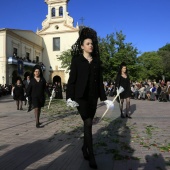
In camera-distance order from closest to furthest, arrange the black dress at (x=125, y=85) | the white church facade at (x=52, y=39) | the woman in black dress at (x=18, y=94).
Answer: the black dress at (x=125, y=85)
the woman in black dress at (x=18, y=94)
the white church facade at (x=52, y=39)

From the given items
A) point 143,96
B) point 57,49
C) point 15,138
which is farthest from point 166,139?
point 57,49

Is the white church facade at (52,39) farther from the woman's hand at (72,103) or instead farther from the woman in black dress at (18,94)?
the woman's hand at (72,103)

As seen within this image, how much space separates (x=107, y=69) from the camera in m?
33.1

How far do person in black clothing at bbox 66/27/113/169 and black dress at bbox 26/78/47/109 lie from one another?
12.1ft

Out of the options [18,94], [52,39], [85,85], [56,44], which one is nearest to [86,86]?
[85,85]

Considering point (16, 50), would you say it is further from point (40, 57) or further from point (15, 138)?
point (15, 138)

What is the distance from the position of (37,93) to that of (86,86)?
4.00m

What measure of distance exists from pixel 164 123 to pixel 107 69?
2498cm

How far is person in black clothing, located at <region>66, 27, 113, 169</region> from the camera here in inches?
167

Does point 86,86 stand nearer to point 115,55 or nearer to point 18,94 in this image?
point 18,94

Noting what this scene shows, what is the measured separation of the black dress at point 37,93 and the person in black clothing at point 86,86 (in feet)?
12.1

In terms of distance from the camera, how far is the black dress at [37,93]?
25.9 feet

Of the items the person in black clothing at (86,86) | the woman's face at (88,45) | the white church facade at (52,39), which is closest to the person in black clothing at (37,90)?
the person in black clothing at (86,86)

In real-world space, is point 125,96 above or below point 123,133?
above
